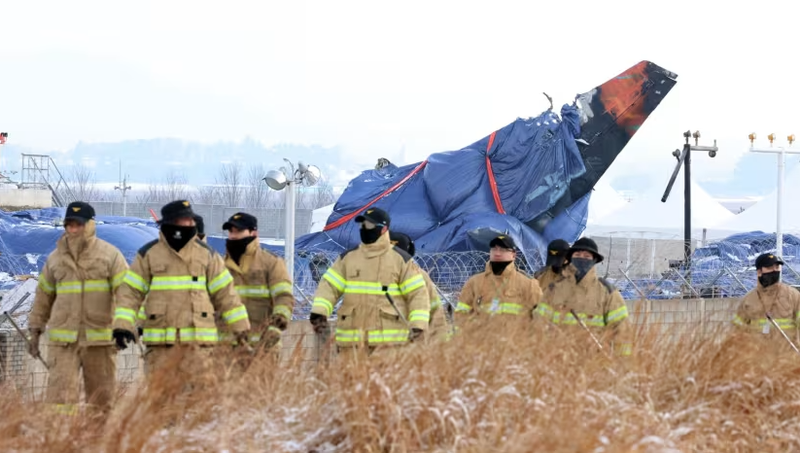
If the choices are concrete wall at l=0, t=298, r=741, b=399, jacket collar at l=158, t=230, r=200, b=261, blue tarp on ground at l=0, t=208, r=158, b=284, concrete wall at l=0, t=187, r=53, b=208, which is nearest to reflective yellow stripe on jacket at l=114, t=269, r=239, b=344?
jacket collar at l=158, t=230, r=200, b=261

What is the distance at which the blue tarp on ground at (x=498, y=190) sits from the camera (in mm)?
24203

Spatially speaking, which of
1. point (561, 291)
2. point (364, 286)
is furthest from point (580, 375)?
point (561, 291)

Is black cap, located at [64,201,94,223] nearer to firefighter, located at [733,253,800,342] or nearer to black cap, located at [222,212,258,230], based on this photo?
black cap, located at [222,212,258,230]

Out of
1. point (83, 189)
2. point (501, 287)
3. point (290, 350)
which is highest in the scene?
point (83, 189)

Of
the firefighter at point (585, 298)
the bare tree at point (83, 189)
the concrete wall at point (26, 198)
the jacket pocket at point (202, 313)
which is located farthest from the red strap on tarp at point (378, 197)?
the bare tree at point (83, 189)

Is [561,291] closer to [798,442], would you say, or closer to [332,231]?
[798,442]

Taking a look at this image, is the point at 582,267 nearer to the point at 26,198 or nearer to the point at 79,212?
the point at 79,212

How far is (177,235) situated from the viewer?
9.34m

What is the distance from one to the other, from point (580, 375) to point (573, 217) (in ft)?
56.9

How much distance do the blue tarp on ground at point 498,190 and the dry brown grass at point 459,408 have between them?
14.9 m

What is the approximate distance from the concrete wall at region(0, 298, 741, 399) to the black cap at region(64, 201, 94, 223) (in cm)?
128

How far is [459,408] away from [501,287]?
4584mm

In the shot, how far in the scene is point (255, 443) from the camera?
705 cm

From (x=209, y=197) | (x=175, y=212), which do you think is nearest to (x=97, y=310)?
(x=175, y=212)
